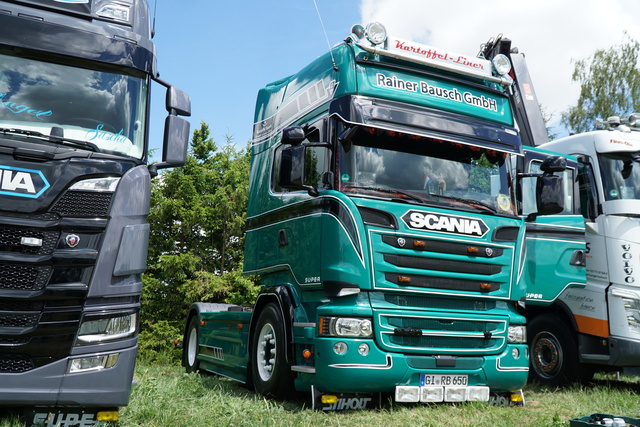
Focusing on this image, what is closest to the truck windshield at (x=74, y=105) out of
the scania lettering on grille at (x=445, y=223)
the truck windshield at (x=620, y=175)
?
the scania lettering on grille at (x=445, y=223)

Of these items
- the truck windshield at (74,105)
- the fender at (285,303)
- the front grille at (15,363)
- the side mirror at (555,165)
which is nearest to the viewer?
the front grille at (15,363)

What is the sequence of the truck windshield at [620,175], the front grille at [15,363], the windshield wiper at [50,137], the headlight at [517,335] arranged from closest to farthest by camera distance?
the front grille at [15,363] < the windshield wiper at [50,137] < the headlight at [517,335] < the truck windshield at [620,175]

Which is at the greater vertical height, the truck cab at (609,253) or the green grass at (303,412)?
the truck cab at (609,253)

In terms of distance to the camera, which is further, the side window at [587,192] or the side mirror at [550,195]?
the side window at [587,192]

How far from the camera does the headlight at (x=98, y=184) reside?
471 centimetres

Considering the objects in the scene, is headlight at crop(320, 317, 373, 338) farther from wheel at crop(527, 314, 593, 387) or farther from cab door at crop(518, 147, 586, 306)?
wheel at crop(527, 314, 593, 387)

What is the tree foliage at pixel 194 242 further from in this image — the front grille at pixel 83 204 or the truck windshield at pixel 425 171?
the front grille at pixel 83 204

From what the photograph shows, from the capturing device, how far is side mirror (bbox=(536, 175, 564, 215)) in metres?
7.16

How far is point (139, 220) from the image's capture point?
4996 mm

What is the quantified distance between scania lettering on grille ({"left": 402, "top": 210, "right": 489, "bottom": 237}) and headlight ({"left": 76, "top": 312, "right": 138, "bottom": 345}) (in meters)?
2.80

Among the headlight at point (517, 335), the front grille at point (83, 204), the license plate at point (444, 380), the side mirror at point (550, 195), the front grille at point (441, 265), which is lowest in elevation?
the license plate at point (444, 380)

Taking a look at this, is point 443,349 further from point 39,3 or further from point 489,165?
point 39,3

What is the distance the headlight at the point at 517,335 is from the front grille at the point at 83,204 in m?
4.49

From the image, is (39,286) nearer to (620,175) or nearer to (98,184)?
(98,184)
